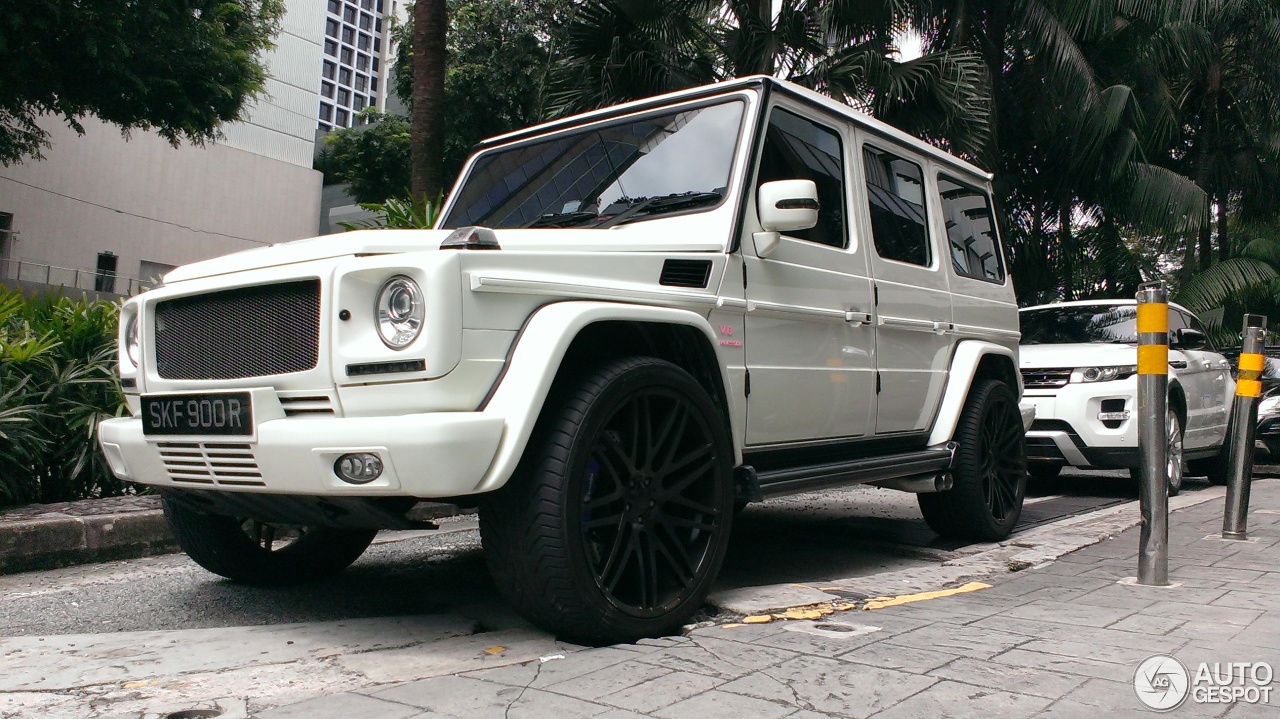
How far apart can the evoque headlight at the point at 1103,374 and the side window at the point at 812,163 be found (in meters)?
4.05

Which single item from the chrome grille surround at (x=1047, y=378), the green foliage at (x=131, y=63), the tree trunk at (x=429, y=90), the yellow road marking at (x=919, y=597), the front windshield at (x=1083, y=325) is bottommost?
the yellow road marking at (x=919, y=597)

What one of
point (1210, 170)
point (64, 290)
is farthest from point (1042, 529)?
point (1210, 170)

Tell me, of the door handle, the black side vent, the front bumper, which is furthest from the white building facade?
the black side vent

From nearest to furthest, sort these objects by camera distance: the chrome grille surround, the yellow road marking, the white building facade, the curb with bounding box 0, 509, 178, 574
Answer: the yellow road marking → the curb with bounding box 0, 509, 178, 574 → the chrome grille surround → the white building facade

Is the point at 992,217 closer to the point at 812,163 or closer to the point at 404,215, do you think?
the point at 812,163

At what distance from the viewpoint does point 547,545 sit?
9.71 feet

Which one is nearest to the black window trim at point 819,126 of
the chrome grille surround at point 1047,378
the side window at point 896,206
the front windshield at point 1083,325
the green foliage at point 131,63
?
the side window at point 896,206

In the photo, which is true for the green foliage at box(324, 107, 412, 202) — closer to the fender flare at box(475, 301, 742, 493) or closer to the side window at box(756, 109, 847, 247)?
the side window at box(756, 109, 847, 247)

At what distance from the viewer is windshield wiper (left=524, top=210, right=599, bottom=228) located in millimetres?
4140

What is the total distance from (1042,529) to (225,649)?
479cm

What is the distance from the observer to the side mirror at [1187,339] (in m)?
8.57

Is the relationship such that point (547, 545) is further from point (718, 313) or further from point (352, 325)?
point (718, 313)

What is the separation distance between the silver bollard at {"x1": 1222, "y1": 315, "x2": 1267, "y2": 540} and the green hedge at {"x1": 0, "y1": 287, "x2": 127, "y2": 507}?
6.14 m

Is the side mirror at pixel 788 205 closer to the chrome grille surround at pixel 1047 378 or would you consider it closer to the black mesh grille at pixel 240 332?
the black mesh grille at pixel 240 332
